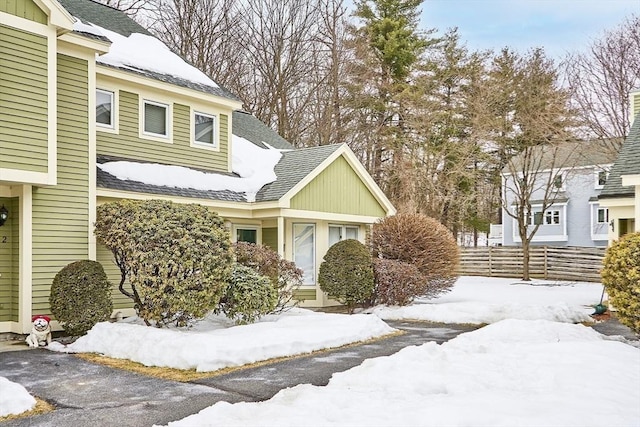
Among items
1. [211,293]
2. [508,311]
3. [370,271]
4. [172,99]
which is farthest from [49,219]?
[508,311]

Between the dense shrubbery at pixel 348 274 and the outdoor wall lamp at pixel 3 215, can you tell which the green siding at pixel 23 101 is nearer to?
the outdoor wall lamp at pixel 3 215

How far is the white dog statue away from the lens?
30.3 feet

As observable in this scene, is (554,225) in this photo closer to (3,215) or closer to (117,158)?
(117,158)

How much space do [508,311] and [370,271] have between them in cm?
335

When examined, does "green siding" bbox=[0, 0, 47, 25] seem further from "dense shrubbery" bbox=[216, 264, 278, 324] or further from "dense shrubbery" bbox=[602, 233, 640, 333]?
"dense shrubbery" bbox=[602, 233, 640, 333]

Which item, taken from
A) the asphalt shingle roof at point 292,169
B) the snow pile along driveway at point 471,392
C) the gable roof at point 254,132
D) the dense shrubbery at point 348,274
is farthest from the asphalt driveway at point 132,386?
the gable roof at point 254,132

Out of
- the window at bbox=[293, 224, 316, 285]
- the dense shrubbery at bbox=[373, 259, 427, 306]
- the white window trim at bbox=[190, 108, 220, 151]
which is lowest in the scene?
the dense shrubbery at bbox=[373, 259, 427, 306]

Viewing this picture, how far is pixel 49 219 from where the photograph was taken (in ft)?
33.3

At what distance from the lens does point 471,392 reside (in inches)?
233

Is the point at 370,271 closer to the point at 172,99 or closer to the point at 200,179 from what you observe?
the point at 200,179

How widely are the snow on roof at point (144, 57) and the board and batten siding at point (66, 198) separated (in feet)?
5.00

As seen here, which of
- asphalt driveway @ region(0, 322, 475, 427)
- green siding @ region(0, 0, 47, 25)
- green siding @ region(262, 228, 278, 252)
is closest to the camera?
asphalt driveway @ region(0, 322, 475, 427)

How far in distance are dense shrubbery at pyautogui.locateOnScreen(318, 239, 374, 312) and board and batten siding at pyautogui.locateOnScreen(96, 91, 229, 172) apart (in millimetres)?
3751

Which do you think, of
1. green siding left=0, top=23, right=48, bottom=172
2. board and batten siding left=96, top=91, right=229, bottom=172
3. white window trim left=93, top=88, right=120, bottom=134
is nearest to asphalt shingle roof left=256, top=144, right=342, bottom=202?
board and batten siding left=96, top=91, right=229, bottom=172
